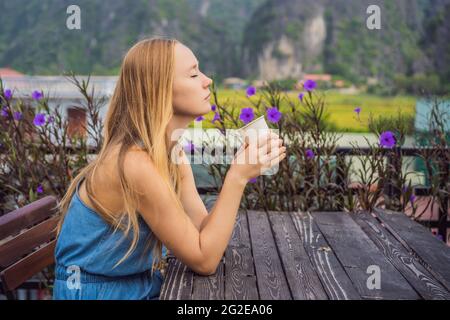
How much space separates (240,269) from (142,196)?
1.02 ft

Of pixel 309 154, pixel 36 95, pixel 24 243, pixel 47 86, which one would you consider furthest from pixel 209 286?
pixel 47 86

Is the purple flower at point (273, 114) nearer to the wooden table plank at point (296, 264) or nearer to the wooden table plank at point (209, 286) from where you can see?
the wooden table plank at point (296, 264)

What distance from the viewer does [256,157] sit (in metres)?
1.34

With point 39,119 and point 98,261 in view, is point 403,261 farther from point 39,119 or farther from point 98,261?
point 39,119

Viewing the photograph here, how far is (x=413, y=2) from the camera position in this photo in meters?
53.2

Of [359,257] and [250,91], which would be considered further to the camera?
[250,91]

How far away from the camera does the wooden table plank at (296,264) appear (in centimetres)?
119

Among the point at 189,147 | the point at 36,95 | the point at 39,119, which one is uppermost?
the point at 36,95

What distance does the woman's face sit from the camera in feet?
4.53

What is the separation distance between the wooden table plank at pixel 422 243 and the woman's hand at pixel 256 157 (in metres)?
0.49

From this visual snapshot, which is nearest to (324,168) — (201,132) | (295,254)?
(201,132)

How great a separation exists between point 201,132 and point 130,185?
1.67m

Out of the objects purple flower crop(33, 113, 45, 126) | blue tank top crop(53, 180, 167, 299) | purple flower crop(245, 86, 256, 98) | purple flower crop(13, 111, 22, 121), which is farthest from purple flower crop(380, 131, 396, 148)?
purple flower crop(13, 111, 22, 121)

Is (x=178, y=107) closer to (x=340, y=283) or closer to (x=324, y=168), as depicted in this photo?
(x=340, y=283)
